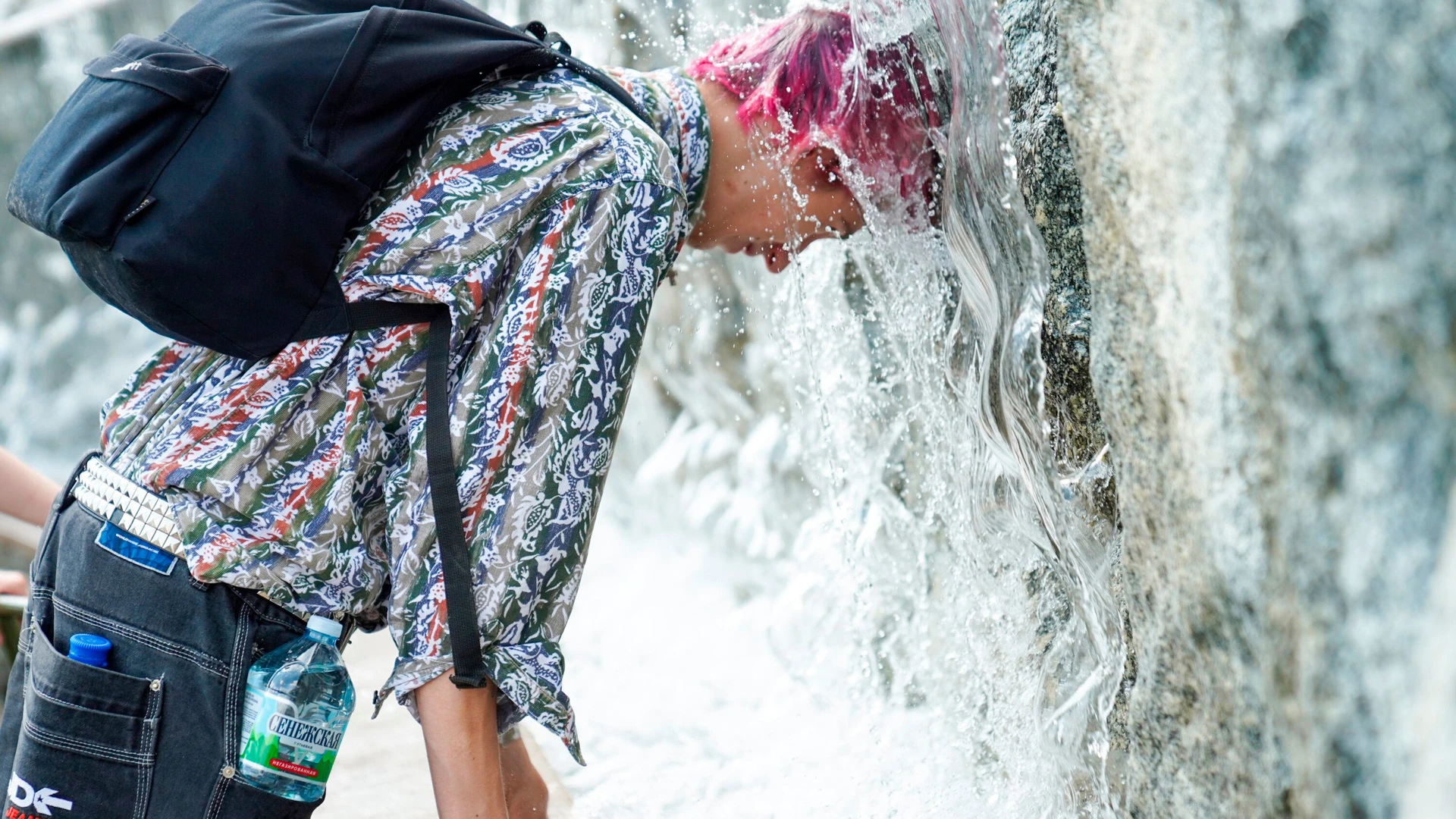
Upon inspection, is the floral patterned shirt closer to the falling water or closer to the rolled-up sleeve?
the rolled-up sleeve

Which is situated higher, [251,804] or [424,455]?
[424,455]

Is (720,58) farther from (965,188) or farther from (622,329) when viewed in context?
(622,329)

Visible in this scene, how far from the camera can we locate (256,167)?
53.2 inches

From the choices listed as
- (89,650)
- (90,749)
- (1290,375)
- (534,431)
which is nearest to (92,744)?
(90,749)

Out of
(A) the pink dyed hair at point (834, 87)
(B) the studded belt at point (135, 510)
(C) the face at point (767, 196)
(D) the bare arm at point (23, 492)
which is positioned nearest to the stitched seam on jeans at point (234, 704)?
(B) the studded belt at point (135, 510)

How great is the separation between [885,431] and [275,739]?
2.01 metres

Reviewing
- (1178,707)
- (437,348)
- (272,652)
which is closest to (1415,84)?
(1178,707)

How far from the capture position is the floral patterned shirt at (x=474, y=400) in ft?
4.66

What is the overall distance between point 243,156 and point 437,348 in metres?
0.29

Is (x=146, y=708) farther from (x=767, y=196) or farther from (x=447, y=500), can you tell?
(x=767, y=196)

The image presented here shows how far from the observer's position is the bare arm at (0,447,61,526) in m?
2.01

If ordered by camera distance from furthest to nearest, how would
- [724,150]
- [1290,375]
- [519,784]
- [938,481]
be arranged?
Answer: [938,481]
[519,784]
[724,150]
[1290,375]

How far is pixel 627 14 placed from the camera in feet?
15.6

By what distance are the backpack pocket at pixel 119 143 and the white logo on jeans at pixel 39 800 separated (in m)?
0.66
